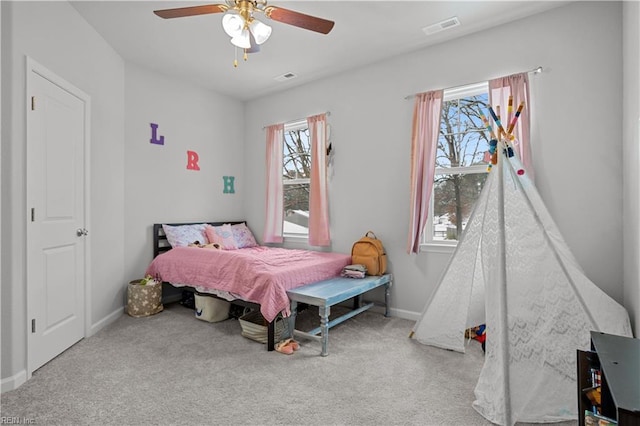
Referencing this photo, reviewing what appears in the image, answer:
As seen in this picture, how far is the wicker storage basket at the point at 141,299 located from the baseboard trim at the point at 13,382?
4.45 ft

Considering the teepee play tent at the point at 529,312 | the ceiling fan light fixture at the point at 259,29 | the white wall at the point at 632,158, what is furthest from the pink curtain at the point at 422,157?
the ceiling fan light fixture at the point at 259,29

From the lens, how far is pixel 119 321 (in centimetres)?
343

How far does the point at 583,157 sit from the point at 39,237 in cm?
398

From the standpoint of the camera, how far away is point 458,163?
3.40 meters

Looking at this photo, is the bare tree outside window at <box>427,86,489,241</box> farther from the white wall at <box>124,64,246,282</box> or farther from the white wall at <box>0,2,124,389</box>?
the white wall at <box>0,2,124,389</box>

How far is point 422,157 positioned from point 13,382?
346 centimetres

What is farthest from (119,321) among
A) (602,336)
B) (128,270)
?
(602,336)

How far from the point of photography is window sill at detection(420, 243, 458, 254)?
3.30 m

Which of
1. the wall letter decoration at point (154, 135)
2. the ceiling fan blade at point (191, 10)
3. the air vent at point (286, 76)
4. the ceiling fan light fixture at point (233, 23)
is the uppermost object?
the air vent at point (286, 76)

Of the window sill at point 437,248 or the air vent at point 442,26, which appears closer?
the air vent at point 442,26

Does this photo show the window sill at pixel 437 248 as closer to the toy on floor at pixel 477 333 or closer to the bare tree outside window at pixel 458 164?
the bare tree outside window at pixel 458 164

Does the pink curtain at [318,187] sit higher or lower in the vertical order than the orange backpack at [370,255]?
higher

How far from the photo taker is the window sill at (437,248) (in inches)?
130

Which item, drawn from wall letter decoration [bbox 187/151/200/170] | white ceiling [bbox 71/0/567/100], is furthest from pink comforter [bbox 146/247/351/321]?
white ceiling [bbox 71/0/567/100]
